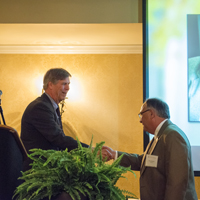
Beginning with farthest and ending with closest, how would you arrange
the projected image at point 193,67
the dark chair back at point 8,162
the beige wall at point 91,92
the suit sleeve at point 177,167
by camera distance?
the beige wall at point 91,92 → the projected image at point 193,67 → the suit sleeve at point 177,167 → the dark chair back at point 8,162

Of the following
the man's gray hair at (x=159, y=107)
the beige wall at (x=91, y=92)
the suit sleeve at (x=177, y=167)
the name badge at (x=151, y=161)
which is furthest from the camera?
the beige wall at (x=91, y=92)

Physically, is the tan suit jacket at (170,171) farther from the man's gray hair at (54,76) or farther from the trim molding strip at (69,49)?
the trim molding strip at (69,49)

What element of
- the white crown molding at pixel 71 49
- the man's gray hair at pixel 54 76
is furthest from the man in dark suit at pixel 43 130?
the white crown molding at pixel 71 49

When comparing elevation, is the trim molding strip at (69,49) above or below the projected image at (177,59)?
above

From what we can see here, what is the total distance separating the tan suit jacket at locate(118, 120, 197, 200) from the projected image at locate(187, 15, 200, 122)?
1.08 meters

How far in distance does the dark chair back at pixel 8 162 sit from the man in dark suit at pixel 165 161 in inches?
47.4

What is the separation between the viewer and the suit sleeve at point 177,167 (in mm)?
1934

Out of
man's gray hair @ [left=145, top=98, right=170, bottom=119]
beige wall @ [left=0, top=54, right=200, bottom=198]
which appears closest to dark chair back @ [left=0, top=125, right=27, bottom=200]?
man's gray hair @ [left=145, top=98, right=170, bottom=119]

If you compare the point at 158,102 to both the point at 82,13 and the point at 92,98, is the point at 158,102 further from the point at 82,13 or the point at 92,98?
the point at 92,98

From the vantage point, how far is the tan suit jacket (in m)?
1.94

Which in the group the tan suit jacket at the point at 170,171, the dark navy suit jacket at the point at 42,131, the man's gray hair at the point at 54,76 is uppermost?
the man's gray hair at the point at 54,76

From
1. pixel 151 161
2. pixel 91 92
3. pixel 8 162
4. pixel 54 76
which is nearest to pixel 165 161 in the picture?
pixel 151 161

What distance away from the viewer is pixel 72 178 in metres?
1.03

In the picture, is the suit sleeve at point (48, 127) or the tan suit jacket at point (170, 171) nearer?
the tan suit jacket at point (170, 171)
